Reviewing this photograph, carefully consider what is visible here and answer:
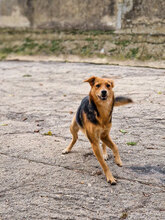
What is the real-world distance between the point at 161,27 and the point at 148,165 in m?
7.67

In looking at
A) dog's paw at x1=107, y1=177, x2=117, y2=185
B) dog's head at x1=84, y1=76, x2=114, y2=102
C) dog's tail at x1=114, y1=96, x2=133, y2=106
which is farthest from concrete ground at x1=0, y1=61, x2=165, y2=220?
dog's head at x1=84, y1=76, x2=114, y2=102

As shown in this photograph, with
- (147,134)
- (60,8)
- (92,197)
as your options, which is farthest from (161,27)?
(92,197)

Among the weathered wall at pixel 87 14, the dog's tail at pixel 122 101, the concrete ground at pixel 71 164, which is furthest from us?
the weathered wall at pixel 87 14

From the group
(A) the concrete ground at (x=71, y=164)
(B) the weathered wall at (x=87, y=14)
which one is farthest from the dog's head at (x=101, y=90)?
(B) the weathered wall at (x=87, y=14)

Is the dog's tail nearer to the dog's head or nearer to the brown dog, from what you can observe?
the brown dog

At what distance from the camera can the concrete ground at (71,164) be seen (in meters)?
2.35

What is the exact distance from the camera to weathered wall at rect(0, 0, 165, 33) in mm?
9953

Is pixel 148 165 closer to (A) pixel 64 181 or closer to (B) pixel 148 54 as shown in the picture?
(A) pixel 64 181

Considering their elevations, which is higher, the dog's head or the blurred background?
the dog's head

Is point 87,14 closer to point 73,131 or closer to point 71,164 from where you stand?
point 73,131

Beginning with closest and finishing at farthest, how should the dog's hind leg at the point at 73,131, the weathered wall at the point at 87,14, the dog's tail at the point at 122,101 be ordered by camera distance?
the dog's tail at the point at 122,101 < the dog's hind leg at the point at 73,131 < the weathered wall at the point at 87,14

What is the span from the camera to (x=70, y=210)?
2311 millimetres

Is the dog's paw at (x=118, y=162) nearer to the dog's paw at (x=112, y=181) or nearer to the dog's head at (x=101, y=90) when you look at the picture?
the dog's paw at (x=112, y=181)

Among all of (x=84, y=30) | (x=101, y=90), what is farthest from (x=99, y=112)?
(x=84, y=30)
